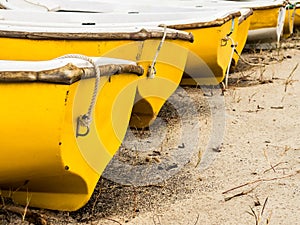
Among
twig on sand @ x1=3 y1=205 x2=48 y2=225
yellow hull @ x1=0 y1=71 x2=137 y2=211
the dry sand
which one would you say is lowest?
the dry sand

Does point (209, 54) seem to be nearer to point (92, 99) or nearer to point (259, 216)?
point (259, 216)

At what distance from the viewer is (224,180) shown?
8.68 feet

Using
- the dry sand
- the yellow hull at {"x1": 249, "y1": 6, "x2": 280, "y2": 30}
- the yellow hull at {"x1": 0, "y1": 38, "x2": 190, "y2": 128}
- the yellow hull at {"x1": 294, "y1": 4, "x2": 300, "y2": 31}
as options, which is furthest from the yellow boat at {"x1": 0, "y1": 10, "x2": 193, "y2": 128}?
the yellow hull at {"x1": 294, "y1": 4, "x2": 300, "y2": 31}

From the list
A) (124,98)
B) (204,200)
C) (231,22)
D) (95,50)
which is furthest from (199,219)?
(231,22)

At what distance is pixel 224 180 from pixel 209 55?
150cm

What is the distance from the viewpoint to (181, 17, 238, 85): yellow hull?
3.80m

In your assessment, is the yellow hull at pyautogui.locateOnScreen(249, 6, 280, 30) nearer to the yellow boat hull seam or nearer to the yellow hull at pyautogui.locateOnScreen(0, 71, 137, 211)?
the yellow boat hull seam

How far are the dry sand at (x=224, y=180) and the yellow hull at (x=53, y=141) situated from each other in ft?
0.34

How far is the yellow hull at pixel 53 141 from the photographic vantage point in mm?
1800

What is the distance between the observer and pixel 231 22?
4.17 metres

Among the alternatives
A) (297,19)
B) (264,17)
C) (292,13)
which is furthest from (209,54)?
(297,19)

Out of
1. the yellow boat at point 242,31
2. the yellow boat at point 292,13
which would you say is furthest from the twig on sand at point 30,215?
the yellow boat at point 292,13

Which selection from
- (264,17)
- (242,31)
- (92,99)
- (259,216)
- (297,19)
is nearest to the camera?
(92,99)

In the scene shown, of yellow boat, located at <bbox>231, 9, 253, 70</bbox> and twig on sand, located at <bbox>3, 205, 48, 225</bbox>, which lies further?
yellow boat, located at <bbox>231, 9, 253, 70</bbox>
